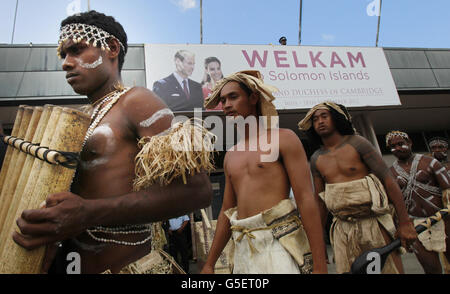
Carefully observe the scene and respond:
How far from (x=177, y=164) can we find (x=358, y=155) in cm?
263

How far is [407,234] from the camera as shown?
2820 mm

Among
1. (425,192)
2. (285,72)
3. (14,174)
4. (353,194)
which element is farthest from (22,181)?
(285,72)

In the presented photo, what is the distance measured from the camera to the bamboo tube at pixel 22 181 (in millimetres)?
1230

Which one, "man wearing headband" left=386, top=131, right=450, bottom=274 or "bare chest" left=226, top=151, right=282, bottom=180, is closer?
"bare chest" left=226, top=151, right=282, bottom=180

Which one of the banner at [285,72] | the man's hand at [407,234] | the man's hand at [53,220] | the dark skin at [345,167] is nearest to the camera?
the man's hand at [53,220]

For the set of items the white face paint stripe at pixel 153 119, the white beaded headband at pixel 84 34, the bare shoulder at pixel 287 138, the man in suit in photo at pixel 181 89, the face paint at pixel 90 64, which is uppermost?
the man in suit in photo at pixel 181 89

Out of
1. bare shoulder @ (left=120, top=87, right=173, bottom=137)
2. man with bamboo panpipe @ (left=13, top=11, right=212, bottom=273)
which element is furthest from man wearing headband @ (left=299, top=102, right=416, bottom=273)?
bare shoulder @ (left=120, top=87, right=173, bottom=137)

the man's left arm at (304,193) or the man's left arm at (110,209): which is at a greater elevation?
the man's left arm at (304,193)

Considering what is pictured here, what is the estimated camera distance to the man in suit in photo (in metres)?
7.48

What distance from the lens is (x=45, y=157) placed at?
1.17 m

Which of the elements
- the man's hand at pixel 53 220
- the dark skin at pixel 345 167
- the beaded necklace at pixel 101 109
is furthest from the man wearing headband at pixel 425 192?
the man's hand at pixel 53 220

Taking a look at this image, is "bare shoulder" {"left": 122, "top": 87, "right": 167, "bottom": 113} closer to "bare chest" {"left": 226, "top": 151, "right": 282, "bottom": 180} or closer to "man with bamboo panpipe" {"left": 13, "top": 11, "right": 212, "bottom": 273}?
"man with bamboo panpipe" {"left": 13, "top": 11, "right": 212, "bottom": 273}

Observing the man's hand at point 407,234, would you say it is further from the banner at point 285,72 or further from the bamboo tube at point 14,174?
the banner at point 285,72

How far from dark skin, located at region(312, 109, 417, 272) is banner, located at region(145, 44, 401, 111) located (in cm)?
449
